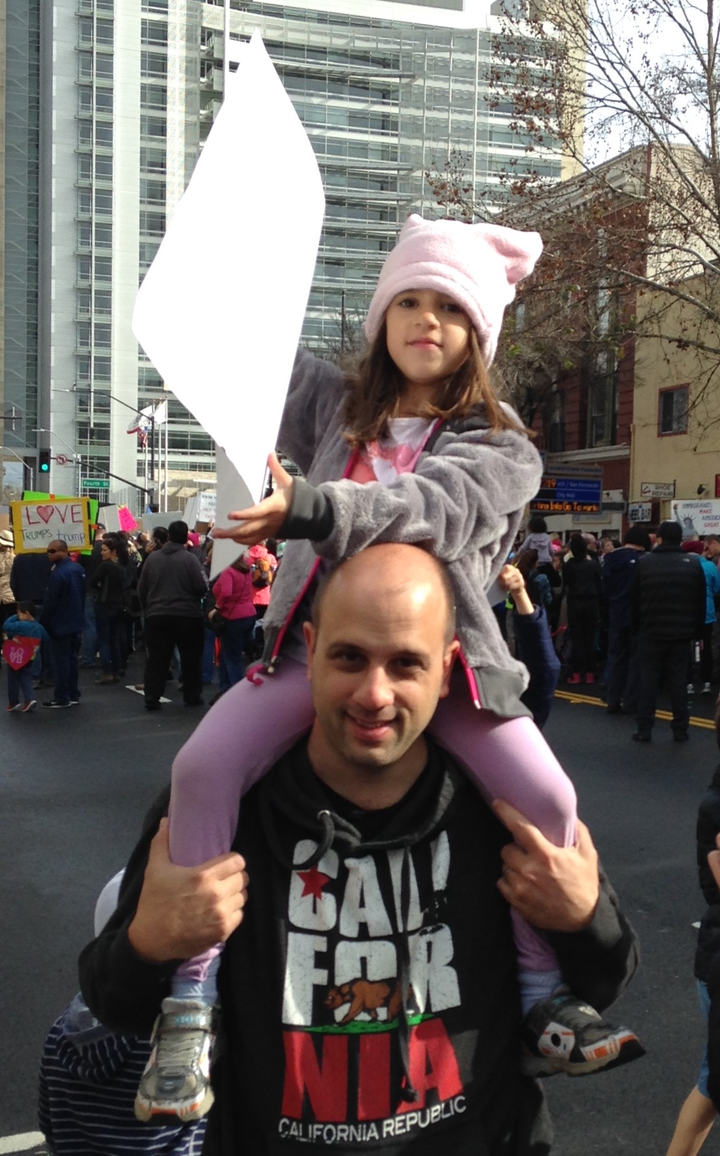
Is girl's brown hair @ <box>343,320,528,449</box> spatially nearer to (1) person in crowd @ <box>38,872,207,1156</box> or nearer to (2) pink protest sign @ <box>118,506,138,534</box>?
(1) person in crowd @ <box>38,872,207,1156</box>

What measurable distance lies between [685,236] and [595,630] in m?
5.53

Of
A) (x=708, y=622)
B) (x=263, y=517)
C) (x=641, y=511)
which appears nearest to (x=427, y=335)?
(x=263, y=517)

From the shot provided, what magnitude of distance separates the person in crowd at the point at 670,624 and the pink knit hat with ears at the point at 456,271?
9.38 metres

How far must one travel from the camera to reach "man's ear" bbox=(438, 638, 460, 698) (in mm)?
2014

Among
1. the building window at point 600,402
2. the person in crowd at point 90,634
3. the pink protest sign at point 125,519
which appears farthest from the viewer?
the building window at point 600,402

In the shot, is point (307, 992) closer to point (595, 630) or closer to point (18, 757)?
point (18, 757)

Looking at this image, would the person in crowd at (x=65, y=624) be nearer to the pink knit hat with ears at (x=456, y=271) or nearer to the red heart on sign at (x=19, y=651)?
the red heart on sign at (x=19, y=651)

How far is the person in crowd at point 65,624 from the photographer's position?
46.4ft

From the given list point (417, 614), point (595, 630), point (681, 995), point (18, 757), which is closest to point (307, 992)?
point (417, 614)

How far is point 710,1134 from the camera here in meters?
4.02

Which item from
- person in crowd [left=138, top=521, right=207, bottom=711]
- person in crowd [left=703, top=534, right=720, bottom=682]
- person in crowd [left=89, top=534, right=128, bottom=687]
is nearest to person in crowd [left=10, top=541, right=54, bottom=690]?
person in crowd [left=89, top=534, right=128, bottom=687]

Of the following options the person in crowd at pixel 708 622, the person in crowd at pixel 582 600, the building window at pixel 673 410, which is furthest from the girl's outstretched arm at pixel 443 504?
the building window at pixel 673 410

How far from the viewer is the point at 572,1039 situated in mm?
2002

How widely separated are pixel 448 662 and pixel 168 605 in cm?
1187
